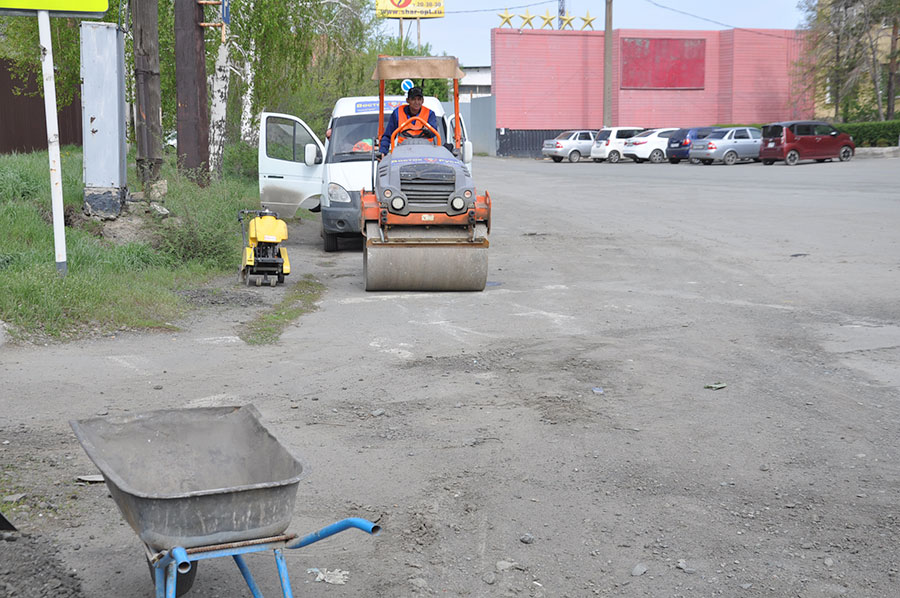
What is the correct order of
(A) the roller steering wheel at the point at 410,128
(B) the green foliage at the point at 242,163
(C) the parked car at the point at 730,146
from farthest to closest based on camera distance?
(C) the parked car at the point at 730,146, (B) the green foliage at the point at 242,163, (A) the roller steering wheel at the point at 410,128

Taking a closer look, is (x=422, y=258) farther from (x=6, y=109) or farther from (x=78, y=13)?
(x=6, y=109)

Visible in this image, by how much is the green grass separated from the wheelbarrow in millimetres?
4529

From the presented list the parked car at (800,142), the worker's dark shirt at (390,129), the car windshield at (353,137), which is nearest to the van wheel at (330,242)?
the car windshield at (353,137)

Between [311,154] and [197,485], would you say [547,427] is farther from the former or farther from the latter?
[311,154]

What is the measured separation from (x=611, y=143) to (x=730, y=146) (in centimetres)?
692

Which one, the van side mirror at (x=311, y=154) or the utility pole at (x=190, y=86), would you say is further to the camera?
the utility pole at (x=190, y=86)

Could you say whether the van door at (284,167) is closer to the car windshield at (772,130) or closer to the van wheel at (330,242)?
the van wheel at (330,242)

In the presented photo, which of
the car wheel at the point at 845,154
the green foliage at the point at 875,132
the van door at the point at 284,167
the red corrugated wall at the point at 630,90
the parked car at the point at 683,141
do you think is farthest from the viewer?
the red corrugated wall at the point at 630,90

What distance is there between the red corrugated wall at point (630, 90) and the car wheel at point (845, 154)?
1842 cm

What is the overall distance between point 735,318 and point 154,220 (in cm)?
748

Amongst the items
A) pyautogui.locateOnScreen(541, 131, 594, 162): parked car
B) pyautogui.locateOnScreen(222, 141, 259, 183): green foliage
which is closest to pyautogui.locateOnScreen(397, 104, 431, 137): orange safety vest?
pyautogui.locateOnScreen(222, 141, 259, 183): green foliage

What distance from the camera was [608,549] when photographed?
4.32 metres

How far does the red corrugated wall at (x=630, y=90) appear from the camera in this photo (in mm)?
55125

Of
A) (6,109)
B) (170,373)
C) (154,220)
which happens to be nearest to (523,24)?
(6,109)
